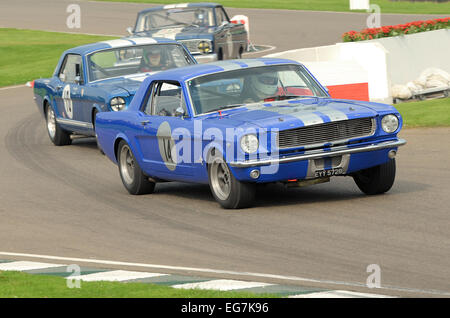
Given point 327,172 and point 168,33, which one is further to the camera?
point 168,33

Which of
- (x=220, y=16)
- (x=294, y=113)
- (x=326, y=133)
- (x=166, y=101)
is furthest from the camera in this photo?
(x=220, y=16)

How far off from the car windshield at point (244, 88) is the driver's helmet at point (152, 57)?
5.45 metres

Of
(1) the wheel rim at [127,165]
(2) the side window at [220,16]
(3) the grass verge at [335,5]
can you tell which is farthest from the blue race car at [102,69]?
(3) the grass verge at [335,5]

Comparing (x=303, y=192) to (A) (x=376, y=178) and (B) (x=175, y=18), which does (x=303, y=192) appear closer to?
(A) (x=376, y=178)

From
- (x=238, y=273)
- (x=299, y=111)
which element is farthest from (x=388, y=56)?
(x=238, y=273)

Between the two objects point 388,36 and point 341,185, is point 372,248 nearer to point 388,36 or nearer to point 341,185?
point 341,185

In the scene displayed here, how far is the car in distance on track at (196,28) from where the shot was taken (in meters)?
23.9

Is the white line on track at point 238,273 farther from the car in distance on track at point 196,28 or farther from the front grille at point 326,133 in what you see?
the car in distance on track at point 196,28

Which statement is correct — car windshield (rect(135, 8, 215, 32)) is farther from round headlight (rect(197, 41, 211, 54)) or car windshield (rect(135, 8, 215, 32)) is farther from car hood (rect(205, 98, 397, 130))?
car hood (rect(205, 98, 397, 130))

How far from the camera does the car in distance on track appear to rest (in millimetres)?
23938

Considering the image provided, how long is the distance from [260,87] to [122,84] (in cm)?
491

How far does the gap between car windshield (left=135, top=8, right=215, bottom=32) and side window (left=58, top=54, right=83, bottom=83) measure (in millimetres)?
6624

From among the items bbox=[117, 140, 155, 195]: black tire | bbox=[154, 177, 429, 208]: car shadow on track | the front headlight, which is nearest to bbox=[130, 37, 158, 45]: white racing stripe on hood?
the front headlight

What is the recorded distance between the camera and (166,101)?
39.4ft
